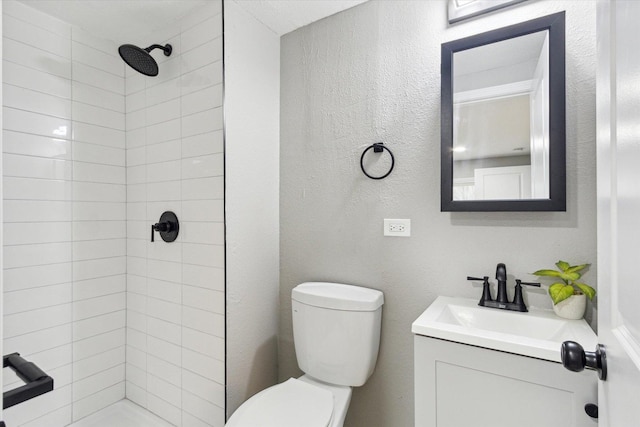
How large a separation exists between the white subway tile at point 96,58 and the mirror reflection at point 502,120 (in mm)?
1869

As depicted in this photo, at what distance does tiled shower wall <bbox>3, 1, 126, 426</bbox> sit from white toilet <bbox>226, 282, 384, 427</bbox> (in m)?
1.13

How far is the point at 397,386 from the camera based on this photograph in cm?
147

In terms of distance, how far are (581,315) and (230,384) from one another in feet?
4.70

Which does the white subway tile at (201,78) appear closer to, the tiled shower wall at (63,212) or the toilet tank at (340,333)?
the tiled shower wall at (63,212)

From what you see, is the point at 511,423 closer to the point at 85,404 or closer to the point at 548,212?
the point at 548,212

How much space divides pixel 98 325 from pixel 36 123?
1.11 m

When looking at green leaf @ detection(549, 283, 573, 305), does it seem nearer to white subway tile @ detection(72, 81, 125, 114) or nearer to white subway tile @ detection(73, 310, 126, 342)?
white subway tile @ detection(73, 310, 126, 342)

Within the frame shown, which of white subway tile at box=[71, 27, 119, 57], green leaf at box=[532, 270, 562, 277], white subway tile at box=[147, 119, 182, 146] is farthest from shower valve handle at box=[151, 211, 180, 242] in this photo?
green leaf at box=[532, 270, 562, 277]

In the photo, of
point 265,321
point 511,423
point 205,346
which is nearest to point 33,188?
point 205,346

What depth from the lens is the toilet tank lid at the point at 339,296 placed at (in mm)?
1388

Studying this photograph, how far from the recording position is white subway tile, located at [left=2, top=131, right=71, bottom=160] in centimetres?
152

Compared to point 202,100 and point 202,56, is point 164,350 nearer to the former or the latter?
point 202,100

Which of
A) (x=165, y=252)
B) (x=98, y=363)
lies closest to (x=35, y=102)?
(x=165, y=252)

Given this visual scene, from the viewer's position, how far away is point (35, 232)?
62.6 inches
